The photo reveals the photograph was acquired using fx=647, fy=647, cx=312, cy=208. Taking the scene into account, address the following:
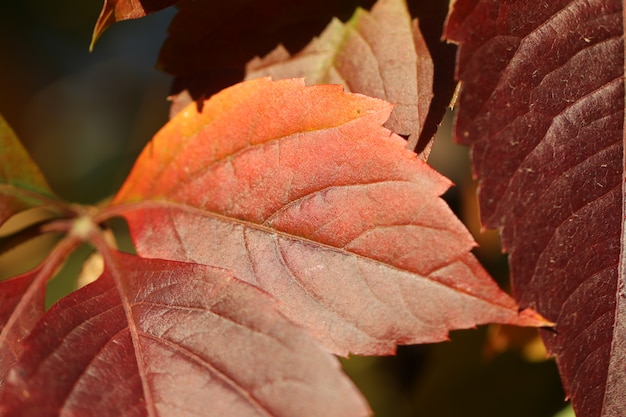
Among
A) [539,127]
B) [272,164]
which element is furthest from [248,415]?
[539,127]

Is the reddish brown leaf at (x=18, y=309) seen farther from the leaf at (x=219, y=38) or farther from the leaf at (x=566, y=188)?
the leaf at (x=566, y=188)

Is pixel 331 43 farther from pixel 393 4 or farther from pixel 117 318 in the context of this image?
pixel 117 318

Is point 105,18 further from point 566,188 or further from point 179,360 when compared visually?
point 566,188

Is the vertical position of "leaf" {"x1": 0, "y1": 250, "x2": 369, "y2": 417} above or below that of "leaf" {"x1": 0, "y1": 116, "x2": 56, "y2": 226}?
below

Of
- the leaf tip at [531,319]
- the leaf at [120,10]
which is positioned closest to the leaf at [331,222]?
the leaf tip at [531,319]

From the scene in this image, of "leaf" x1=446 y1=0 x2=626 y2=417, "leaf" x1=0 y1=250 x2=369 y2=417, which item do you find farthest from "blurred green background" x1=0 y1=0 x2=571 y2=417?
"leaf" x1=0 y1=250 x2=369 y2=417

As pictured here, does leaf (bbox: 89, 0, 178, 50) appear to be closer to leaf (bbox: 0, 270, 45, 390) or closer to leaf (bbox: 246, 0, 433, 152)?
leaf (bbox: 246, 0, 433, 152)
